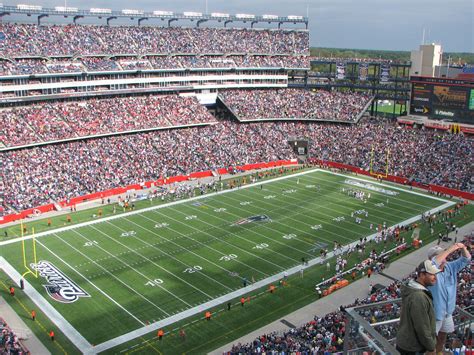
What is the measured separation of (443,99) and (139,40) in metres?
35.5

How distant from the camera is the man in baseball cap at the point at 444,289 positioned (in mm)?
4367

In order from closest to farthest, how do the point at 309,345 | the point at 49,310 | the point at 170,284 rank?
the point at 309,345
the point at 49,310
the point at 170,284

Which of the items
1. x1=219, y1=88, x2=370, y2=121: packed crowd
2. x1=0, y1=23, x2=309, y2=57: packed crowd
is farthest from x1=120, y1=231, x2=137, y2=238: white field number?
x1=219, y1=88, x2=370, y2=121: packed crowd

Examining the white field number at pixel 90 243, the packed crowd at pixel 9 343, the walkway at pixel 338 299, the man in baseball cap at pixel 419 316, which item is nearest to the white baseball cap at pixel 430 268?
the man in baseball cap at pixel 419 316

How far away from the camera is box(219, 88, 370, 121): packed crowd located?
60375mm

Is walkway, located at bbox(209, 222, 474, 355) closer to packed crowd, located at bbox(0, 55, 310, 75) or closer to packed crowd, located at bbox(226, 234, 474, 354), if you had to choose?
packed crowd, located at bbox(226, 234, 474, 354)

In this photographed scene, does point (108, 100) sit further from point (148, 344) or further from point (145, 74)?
point (148, 344)

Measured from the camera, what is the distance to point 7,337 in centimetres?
1930

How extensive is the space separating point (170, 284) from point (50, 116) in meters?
27.1

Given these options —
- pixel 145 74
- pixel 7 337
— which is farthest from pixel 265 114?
pixel 7 337

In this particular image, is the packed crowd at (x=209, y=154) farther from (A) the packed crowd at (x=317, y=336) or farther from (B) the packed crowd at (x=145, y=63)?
(A) the packed crowd at (x=317, y=336)

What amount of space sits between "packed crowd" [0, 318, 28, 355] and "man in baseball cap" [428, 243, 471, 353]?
17895 millimetres

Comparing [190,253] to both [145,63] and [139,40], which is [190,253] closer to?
[145,63]

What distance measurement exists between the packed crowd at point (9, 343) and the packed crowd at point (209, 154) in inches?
708
